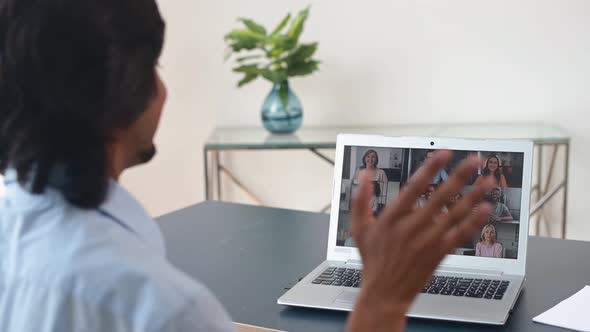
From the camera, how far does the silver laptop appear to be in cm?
118

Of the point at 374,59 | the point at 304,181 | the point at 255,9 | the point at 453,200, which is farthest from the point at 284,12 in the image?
the point at 453,200

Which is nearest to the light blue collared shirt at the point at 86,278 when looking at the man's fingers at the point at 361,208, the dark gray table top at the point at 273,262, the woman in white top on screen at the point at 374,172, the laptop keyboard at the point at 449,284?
the man's fingers at the point at 361,208

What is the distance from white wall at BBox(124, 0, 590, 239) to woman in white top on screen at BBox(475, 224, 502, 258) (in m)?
1.71

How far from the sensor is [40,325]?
0.66 meters

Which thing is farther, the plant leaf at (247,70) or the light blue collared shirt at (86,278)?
the plant leaf at (247,70)

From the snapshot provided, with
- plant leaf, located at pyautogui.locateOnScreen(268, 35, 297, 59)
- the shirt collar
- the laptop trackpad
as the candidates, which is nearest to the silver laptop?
the laptop trackpad

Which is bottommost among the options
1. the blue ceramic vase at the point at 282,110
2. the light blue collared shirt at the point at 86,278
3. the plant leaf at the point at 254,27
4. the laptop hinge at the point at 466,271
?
the laptop hinge at the point at 466,271

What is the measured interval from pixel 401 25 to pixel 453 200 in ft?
5.82

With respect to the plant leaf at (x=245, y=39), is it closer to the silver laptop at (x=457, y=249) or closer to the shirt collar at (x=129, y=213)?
the silver laptop at (x=457, y=249)

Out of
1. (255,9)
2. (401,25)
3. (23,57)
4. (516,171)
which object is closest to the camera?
(23,57)

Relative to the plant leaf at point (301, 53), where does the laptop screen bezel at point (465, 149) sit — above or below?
below

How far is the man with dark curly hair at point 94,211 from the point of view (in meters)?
0.64

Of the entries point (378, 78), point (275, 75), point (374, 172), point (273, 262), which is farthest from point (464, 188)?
point (378, 78)

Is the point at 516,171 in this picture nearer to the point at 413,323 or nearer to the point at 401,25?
the point at 413,323
